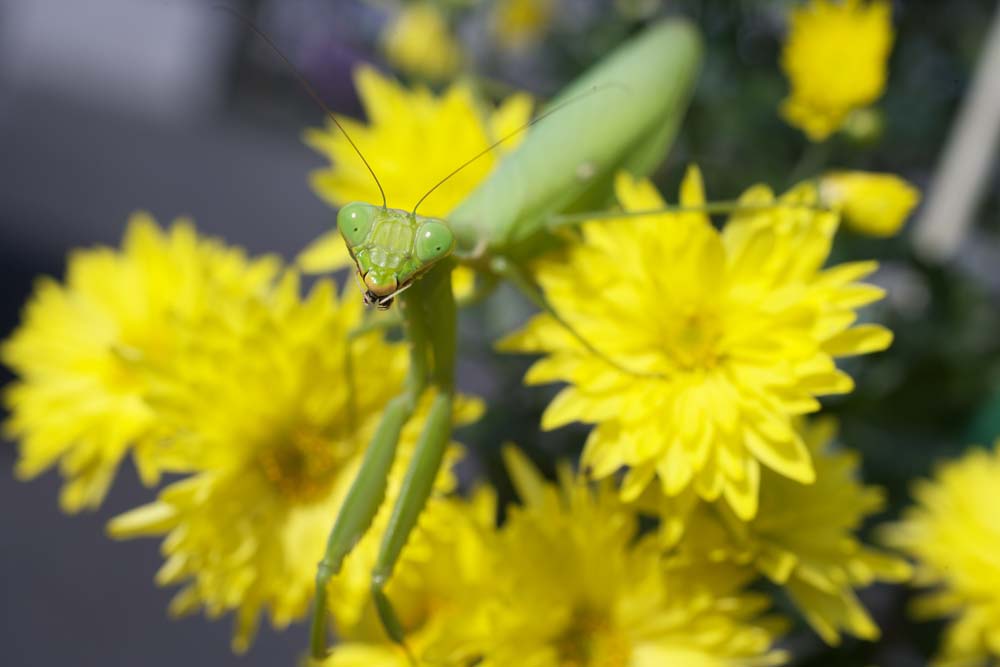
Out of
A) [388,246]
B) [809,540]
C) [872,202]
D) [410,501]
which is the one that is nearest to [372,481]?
[410,501]

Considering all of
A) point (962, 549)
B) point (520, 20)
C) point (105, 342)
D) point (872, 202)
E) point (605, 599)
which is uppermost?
point (520, 20)

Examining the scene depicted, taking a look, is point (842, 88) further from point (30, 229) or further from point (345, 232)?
point (30, 229)

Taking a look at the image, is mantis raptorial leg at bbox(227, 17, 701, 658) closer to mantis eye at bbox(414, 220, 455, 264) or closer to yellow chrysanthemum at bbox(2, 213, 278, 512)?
mantis eye at bbox(414, 220, 455, 264)

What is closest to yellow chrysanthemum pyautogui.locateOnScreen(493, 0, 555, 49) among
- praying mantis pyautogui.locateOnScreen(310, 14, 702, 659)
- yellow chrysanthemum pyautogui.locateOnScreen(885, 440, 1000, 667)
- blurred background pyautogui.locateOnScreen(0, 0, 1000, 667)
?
blurred background pyautogui.locateOnScreen(0, 0, 1000, 667)

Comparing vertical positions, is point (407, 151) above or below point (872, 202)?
above

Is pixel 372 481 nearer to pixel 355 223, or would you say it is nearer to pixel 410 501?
pixel 410 501

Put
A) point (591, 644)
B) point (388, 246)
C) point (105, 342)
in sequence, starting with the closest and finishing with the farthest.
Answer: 1. point (388, 246)
2. point (591, 644)
3. point (105, 342)

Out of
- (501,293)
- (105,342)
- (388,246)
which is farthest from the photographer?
(501,293)
